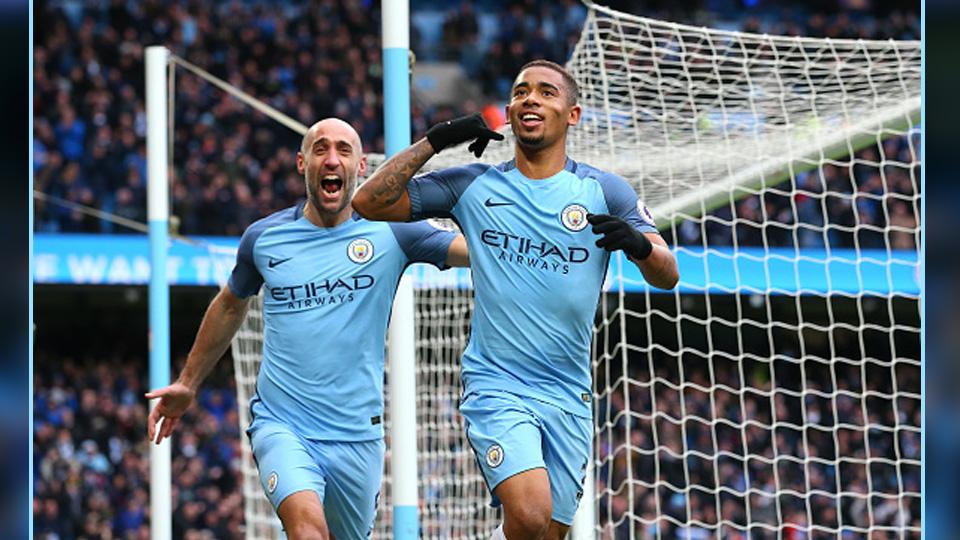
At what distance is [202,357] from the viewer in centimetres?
623

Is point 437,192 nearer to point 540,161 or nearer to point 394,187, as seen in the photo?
point 394,187

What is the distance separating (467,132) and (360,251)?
1.27 m

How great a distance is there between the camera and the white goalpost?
32.2 ft

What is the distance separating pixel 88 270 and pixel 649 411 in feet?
26.8

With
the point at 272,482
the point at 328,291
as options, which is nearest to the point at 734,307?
the point at 328,291

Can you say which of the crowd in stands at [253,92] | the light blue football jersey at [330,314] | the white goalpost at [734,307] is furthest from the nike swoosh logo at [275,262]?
the crowd in stands at [253,92]

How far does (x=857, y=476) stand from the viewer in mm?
22031

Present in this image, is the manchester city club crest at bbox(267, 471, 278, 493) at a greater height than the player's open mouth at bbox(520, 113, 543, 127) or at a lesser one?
lesser

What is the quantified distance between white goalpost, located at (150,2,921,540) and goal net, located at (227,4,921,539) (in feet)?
0.15

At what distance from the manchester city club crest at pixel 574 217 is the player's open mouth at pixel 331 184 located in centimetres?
116

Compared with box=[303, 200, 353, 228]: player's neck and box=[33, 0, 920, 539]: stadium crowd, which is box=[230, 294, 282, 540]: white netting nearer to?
box=[303, 200, 353, 228]: player's neck

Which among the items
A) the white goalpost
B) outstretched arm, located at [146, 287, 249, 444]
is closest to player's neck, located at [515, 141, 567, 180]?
outstretched arm, located at [146, 287, 249, 444]
